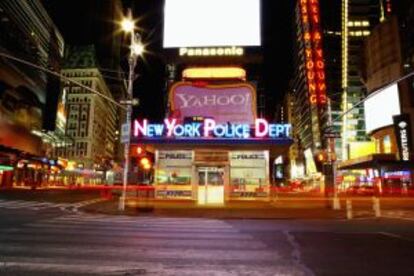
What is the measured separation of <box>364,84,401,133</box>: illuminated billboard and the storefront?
5600 centimetres

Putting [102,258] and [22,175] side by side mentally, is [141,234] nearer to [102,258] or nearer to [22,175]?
[102,258]

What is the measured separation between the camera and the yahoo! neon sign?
3459cm

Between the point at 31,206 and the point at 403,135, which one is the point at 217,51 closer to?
the point at 31,206

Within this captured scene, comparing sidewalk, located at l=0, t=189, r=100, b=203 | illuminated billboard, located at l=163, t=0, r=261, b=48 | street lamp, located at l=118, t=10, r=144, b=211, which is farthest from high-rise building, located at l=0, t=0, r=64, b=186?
street lamp, located at l=118, t=10, r=144, b=211

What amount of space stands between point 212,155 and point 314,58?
98440 mm

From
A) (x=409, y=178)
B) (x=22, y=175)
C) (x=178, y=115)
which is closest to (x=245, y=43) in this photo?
(x=178, y=115)

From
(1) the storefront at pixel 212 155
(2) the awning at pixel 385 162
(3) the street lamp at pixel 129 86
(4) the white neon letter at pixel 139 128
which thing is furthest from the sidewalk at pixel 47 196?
(2) the awning at pixel 385 162

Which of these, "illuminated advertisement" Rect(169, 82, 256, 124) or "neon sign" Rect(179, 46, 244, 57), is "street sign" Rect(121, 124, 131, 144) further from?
"neon sign" Rect(179, 46, 244, 57)

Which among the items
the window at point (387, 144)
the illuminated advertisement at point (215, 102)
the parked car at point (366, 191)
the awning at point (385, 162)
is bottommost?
the parked car at point (366, 191)

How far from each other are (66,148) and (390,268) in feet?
547

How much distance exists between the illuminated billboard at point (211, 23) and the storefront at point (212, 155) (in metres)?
15.4

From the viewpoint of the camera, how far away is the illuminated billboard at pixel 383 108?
84.7 m

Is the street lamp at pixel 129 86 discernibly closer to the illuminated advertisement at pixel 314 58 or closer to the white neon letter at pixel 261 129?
the white neon letter at pixel 261 129

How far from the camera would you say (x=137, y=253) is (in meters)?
10.1
